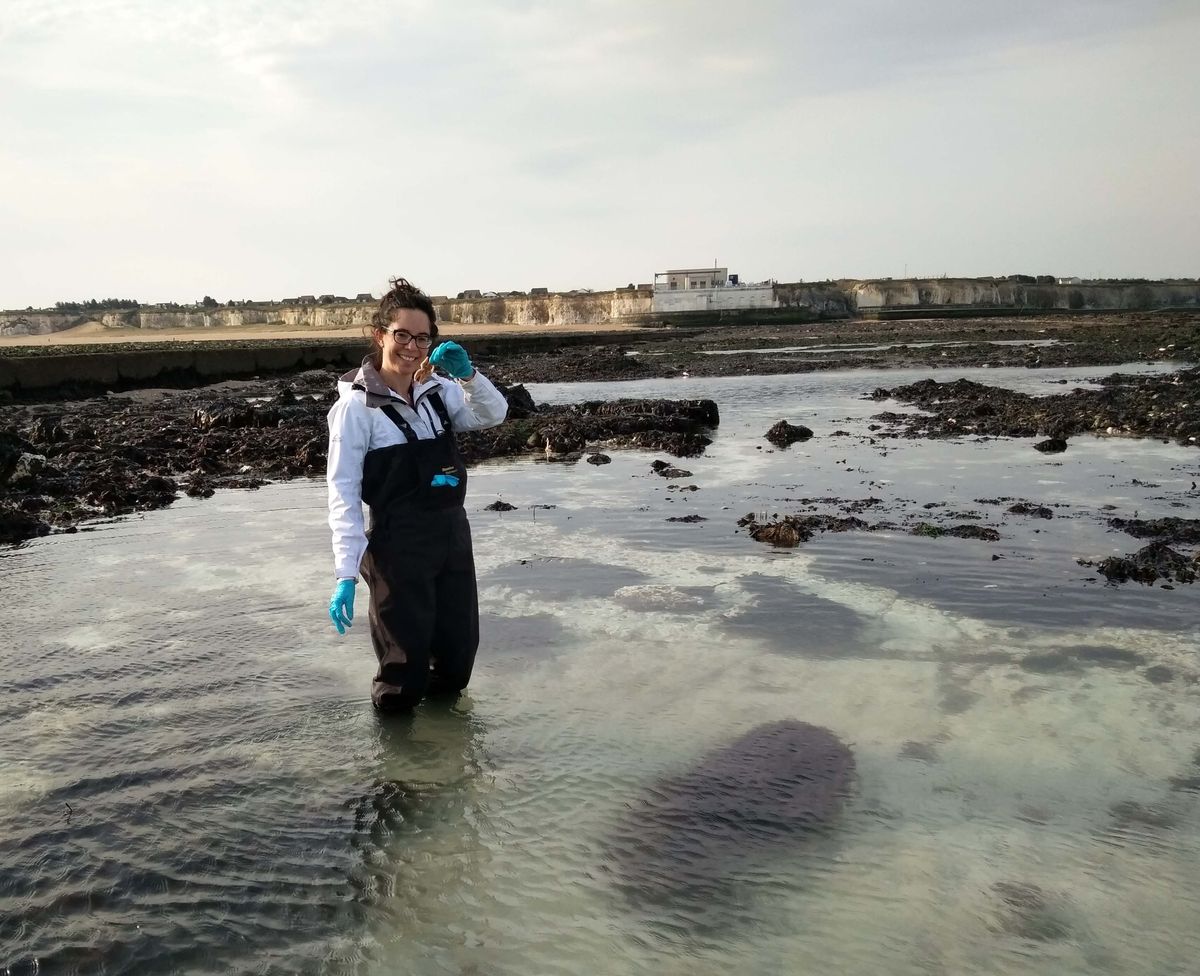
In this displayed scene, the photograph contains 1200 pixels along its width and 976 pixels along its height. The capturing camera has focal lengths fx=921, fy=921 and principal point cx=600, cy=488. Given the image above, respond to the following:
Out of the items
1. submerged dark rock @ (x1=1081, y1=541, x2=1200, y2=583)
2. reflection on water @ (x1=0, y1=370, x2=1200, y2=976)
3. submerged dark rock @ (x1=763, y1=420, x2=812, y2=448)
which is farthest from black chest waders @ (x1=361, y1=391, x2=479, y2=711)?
submerged dark rock @ (x1=763, y1=420, x2=812, y2=448)

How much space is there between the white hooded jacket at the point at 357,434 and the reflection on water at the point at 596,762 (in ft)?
3.02

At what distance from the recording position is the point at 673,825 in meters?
3.30

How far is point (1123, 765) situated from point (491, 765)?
2535 mm

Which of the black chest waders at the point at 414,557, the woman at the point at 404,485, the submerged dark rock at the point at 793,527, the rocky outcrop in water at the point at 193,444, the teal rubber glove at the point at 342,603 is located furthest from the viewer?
the rocky outcrop in water at the point at 193,444

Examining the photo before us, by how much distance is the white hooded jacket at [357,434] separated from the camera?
3.59m

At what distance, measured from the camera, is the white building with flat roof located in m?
70.4

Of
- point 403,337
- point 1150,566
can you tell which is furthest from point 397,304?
point 1150,566

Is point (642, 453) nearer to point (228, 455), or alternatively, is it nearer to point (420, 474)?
point (228, 455)

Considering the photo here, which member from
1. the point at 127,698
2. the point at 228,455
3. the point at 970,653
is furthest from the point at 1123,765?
the point at 228,455

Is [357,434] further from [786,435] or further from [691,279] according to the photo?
[691,279]

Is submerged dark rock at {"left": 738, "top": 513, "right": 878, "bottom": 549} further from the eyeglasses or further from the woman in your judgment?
the eyeglasses

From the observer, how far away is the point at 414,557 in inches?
149

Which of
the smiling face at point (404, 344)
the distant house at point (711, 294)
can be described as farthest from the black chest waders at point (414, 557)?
the distant house at point (711, 294)

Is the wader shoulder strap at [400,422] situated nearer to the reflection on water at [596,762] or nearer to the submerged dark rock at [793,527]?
the reflection on water at [596,762]
